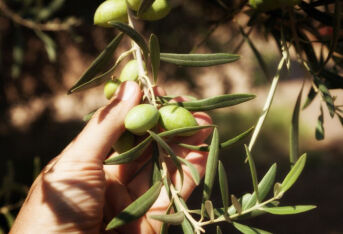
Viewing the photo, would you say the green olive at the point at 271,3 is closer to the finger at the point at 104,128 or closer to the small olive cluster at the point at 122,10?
the small olive cluster at the point at 122,10

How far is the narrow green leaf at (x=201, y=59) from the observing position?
2.39 ft

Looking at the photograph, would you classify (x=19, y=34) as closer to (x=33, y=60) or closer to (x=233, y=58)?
(x=233, y=58)

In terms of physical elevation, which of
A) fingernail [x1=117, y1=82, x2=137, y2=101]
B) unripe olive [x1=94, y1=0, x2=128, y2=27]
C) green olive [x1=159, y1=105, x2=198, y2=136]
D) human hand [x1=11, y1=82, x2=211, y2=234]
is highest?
unripe olive [x1=94, y1=0, x2=128, y2=27]

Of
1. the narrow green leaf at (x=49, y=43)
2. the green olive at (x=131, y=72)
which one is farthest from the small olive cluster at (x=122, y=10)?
the narrow green leaf at (x=49, y=43)

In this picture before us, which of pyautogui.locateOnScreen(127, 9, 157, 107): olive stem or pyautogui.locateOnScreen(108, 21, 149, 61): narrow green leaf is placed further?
pyautogui.locateOnScreen(127, 9, 157, 107): olive stem

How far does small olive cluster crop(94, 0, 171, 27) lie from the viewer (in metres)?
0.70

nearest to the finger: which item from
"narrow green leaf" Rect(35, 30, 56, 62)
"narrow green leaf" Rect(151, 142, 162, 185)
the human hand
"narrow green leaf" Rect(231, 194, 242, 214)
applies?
the human hand

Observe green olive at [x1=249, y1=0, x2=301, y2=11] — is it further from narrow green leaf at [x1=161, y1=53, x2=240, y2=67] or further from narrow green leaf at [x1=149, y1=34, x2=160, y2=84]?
narrow green leaf at [x1=149, y1=34, x2=160, y2=84]

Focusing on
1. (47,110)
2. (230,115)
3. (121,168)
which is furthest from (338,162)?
(121,168)

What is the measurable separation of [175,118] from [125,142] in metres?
0.17

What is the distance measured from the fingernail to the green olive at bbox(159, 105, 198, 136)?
9 cm

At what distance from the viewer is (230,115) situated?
626 cm

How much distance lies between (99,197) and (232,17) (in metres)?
0.61

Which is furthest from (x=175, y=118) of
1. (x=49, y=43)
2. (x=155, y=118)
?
(x=49, y=43)
